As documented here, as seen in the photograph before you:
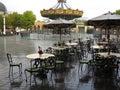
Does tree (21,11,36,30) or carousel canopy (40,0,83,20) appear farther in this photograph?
tree (21,11,36,30)

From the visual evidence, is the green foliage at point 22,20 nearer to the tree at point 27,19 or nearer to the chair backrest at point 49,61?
the tree at point 27,19

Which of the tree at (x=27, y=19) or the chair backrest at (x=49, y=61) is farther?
the tree at (x=27, y=19)

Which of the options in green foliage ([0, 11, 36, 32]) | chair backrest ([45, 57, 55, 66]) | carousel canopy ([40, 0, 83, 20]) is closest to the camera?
chair backrest ([45, 57, 55, 66])

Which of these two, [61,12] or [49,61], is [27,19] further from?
[49,61]

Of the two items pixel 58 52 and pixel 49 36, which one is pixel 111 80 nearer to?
pixel 58 52

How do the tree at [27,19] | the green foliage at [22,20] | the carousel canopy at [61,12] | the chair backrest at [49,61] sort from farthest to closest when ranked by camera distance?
1. the green foliage at [22,20]
2. the tree at [27,19]
3. the carousel canopy at [61,12]
4. the chair backrest at [49,61]

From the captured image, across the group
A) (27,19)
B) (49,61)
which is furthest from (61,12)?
(27,19)

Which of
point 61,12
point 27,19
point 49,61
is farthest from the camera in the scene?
point 27,19

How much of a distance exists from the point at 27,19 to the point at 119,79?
185ft

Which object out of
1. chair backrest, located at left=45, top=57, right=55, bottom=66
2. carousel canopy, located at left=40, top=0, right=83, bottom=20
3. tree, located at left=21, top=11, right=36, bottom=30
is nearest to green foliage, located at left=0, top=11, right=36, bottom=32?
tree, located at left=21, top=11, right=36, bottom=30

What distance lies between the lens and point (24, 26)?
64.9 m

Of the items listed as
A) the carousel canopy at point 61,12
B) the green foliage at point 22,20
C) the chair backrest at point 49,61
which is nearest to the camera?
the chair backrest at point 49,61

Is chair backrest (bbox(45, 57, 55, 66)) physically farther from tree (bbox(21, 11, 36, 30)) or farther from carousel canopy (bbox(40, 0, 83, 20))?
tree (bbox(21, 11, 36, 30))

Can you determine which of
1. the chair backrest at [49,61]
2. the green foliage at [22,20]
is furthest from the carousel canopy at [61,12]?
the green foliage at [22,20]
